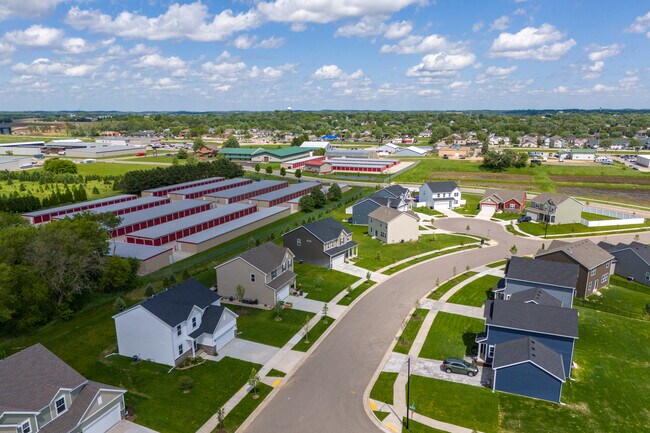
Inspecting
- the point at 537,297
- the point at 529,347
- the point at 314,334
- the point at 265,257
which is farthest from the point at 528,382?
the point at 265,257

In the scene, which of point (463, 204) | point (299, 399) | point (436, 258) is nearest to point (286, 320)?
point (299, 399)

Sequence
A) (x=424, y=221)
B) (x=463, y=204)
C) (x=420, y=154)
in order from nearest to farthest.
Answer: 1. (x=424, y=221)
2. (x=463, y=204)
3. (x=420, y=154)

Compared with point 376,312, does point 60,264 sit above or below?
above

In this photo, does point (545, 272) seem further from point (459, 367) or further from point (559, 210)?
point (559, 210)

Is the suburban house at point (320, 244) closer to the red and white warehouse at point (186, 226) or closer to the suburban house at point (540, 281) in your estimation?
the red and white warehouse at point (186, 226)

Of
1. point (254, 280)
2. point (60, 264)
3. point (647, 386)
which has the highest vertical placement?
point (60, 264)

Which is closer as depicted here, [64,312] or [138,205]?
[64,312]

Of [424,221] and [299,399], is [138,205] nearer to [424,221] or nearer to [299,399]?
[424,221]
